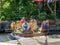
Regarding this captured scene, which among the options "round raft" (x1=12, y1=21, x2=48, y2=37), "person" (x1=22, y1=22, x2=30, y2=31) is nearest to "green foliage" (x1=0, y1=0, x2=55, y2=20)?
"round raft" (x1=12, y1=21, x2=48, y2=37)

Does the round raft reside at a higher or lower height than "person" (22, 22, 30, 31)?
lower

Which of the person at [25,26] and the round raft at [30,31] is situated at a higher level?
the person at [25,26]

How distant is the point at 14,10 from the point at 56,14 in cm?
447

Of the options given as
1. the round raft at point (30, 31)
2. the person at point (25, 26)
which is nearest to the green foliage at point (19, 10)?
the round raft at point (30, 31)

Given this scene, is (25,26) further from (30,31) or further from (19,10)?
(19,10)

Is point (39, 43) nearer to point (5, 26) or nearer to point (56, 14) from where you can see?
point (5, 26)

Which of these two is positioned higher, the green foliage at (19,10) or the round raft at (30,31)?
the green foliage at (19,10)

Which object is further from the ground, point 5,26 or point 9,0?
point 9,0

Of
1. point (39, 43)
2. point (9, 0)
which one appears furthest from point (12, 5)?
point (39, 43)

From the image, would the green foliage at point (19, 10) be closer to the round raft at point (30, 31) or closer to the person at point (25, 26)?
the round raft at point (30, 31)

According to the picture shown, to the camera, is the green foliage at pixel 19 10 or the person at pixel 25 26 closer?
the person at pixel 25 26

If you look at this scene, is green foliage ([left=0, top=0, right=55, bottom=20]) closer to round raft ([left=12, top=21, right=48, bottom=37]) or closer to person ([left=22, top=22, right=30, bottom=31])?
round raft ([left=12, top=21, right=48, bottom=37])

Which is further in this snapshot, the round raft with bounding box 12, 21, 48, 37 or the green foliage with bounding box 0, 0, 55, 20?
the green foliage with bounding box 0, 0, 55, 20

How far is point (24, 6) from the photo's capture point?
31.0 meters
